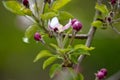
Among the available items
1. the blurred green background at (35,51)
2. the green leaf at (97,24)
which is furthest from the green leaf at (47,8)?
the blurred green background at (35,51)

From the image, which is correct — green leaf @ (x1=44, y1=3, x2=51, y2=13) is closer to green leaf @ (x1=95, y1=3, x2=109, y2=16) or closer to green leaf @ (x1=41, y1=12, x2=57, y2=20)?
green leaf @ (x1=41, y1=12, x2=57, y2=20)

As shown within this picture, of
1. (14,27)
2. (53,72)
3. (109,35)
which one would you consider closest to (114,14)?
(53,72)

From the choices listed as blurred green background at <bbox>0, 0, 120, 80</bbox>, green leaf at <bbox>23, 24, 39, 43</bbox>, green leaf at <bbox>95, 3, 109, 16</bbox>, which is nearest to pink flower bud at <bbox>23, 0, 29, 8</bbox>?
green leaf at <bbox>23, 24, 39, 43</bbox>

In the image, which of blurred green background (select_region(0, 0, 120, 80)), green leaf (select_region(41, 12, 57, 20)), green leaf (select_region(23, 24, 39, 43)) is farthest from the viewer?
blurred green background (select_region(0, 0, 120, 80))

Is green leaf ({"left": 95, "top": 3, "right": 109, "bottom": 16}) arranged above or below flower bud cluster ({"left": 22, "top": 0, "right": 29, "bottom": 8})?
below

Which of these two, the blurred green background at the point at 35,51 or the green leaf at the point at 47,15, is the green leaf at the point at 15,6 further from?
the blurred green background at the point at 35,51

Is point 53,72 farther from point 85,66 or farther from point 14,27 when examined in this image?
point 14,27

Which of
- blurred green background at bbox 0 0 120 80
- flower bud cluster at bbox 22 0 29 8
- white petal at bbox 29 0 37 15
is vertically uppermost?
flower bud cluster at bbox 22 0 29 8

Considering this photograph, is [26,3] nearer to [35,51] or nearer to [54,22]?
[54,22]

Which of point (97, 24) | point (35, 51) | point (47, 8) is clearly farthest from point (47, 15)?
point (35, 51)
